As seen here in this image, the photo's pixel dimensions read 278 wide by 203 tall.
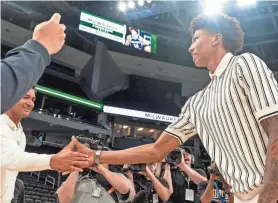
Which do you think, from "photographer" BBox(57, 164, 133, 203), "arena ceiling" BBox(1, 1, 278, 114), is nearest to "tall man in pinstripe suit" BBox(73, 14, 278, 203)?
"photographer" BBox(57, 164, 133, 203)

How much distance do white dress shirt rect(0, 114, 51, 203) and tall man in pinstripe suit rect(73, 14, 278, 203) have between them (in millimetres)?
631

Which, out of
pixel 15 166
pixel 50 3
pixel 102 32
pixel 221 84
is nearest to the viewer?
pixel 221 84

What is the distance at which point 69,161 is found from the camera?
79.3 inches

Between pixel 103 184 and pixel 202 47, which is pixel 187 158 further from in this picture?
pixel 202 47

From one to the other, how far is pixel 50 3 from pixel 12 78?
16.7 m

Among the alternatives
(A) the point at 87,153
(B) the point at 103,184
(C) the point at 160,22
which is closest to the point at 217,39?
(A) the point at 87,153

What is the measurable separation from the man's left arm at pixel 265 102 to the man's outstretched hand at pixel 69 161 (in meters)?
1.01

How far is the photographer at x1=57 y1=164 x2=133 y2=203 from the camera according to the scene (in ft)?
9.32

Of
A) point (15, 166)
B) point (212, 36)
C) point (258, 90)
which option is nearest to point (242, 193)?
point (258, 90)

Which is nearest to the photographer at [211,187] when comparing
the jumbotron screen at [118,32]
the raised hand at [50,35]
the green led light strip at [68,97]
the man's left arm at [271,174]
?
the man's left arm at [271,174]

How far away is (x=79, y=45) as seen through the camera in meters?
19.1

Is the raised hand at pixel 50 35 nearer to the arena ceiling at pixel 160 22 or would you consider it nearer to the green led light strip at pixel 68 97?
the green led light strip at pixel 68 97

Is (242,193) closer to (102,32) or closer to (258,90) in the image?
(258,90)

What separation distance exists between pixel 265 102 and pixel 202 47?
0.55m
